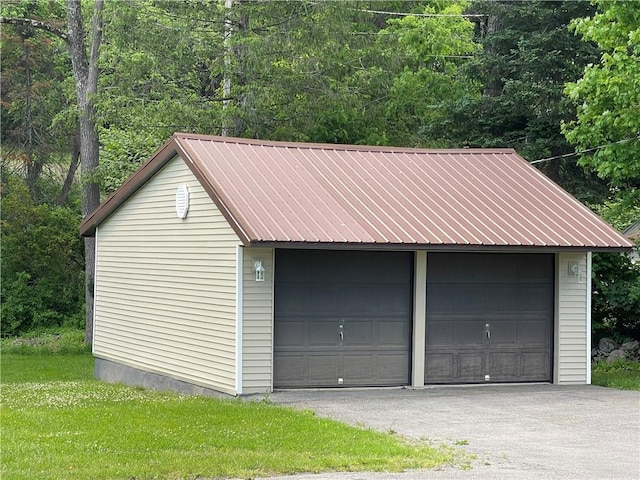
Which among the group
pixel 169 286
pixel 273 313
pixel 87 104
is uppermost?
pixel 87 104

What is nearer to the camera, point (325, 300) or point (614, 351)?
point (325, 300)

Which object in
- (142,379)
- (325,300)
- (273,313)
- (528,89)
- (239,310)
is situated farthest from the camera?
(528,89)

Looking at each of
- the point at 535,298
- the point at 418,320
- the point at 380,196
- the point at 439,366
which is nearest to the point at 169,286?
the point at 380,196

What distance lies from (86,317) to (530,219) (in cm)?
1518

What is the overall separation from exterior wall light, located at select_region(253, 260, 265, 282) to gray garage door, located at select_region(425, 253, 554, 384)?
9.48 ft

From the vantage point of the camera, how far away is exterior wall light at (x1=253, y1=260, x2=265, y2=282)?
584 inches

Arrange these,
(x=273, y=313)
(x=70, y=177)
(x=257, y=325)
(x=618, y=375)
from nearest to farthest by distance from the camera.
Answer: (x=257, y=325)
(x=273, y=313)
(x=618, y=375)
(x=70, y=177)

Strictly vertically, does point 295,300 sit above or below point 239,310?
above

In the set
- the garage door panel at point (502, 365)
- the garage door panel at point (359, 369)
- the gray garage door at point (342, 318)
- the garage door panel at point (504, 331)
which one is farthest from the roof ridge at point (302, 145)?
the garage door panel at point (502, 365)

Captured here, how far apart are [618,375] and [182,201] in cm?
836

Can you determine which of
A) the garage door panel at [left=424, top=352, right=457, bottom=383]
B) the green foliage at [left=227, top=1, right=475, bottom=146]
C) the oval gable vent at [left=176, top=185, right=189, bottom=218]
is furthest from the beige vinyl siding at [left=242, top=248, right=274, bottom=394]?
the green foliage at [left=227, top=1, right=475, bottom=146]

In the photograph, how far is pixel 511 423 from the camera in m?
12.5

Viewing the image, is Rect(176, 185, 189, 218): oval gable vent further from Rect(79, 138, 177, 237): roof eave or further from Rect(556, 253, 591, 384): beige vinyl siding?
Rect(556, 253, 591, 384): beige vinyl siding

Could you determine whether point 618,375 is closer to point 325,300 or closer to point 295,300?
point 325,300
